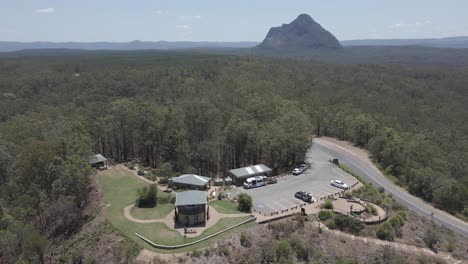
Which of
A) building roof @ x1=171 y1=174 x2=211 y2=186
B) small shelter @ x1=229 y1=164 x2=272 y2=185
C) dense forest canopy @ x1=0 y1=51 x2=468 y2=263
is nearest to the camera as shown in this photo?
dense forest canopy @ x1=0 y1=51 x2=468 y2=263

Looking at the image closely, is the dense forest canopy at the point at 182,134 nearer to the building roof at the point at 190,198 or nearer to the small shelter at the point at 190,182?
the small shelter at the point at 190,182

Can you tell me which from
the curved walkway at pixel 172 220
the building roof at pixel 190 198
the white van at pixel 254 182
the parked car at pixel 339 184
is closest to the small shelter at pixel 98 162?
the curved walkway at pixel 172 220

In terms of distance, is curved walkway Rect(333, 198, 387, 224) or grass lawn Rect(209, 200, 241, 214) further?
grass lawn Rect(209, 200, 241, 214)

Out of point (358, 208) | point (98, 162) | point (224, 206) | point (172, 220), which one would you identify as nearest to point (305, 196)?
point (358, 208)

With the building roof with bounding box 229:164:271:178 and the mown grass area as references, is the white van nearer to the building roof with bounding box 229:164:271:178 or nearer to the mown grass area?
the building roof with bounding box 229:164:271:178

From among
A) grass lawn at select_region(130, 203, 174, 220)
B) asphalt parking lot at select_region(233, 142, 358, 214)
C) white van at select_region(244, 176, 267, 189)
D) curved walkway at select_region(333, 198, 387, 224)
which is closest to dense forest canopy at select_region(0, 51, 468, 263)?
asphalt parking lot at select_region(233, 142, 358, 214)

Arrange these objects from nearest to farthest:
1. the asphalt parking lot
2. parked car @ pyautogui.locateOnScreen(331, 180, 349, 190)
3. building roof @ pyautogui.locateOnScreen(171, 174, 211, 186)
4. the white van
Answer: the asphalt parking lot
building roof @ pyautogui.locateOnScreen(171, 174, 211, 186)
parked car @ pyautogui.locateOnScreen(331, 180, 349, 190)
the white van
